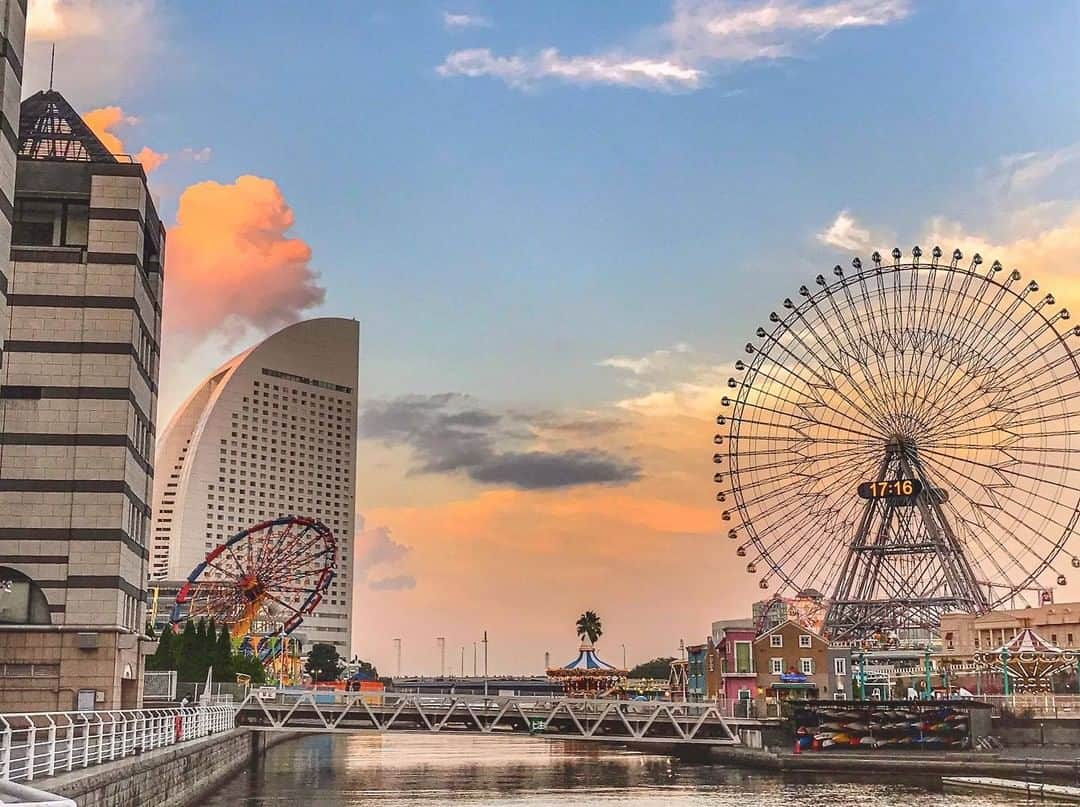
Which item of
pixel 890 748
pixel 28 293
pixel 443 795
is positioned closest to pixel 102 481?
pixel 28 293

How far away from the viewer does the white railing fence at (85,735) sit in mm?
29688

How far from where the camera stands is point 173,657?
104125 millimetres

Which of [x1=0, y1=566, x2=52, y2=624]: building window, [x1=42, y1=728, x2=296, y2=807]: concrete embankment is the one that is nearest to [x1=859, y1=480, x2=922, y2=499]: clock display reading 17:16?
[x1=42, y1=728, x2=296, y2=807]: concrete embankment

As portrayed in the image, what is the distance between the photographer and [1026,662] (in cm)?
9931

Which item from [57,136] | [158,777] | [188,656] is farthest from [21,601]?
[188,656]

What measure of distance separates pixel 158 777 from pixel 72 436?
75.0 feet

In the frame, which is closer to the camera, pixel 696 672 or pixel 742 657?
pixel 742 657

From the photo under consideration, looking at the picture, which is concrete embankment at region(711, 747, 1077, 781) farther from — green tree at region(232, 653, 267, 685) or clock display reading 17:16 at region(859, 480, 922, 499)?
green tree at region(232, 653, 267, 685)

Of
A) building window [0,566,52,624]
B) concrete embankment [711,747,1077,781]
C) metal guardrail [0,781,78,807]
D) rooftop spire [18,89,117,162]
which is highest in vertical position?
rooftop spire [18,89,117,162]

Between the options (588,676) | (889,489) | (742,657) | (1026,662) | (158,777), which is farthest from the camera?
(588,676)

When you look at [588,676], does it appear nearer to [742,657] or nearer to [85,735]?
[742,657]

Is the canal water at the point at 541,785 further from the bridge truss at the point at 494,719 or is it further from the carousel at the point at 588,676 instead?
the carousel at the point at 588,676

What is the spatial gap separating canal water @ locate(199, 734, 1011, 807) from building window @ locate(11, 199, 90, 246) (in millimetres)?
28601

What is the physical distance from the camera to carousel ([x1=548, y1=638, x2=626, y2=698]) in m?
151
